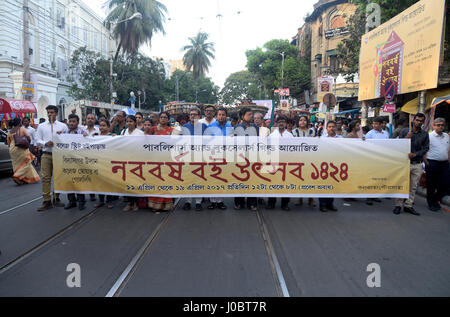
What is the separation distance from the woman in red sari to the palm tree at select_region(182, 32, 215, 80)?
5224 cm

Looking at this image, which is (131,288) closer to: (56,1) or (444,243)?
(444,243)

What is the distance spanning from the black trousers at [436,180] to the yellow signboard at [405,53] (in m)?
4.74

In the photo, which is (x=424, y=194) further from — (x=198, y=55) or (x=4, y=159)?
(x=198, y=55)

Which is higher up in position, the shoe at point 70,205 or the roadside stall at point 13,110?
the roadside stall at point 13,110

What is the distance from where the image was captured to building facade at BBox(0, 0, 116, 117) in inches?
859

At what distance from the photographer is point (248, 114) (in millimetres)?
6195

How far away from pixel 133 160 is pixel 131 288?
313 cm

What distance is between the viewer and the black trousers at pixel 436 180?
6.11m

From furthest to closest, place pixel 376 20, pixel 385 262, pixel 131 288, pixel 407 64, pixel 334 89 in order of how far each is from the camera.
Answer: pixel 334 89
pixel 376 20
pixel 407 64
pixel 385 262
pixel 131 288

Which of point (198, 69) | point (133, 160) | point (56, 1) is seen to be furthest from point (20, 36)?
point (198, 69)

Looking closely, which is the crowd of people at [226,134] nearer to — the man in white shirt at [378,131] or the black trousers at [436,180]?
the black trousers at [436,180]

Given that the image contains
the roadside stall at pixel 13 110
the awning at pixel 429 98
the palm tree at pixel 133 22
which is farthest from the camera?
the palm tree at pixel 133 22

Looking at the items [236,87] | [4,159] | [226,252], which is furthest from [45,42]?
[236,87]

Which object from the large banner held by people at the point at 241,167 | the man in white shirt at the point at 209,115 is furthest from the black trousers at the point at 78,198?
the man in white shirt at the point at 209,115
